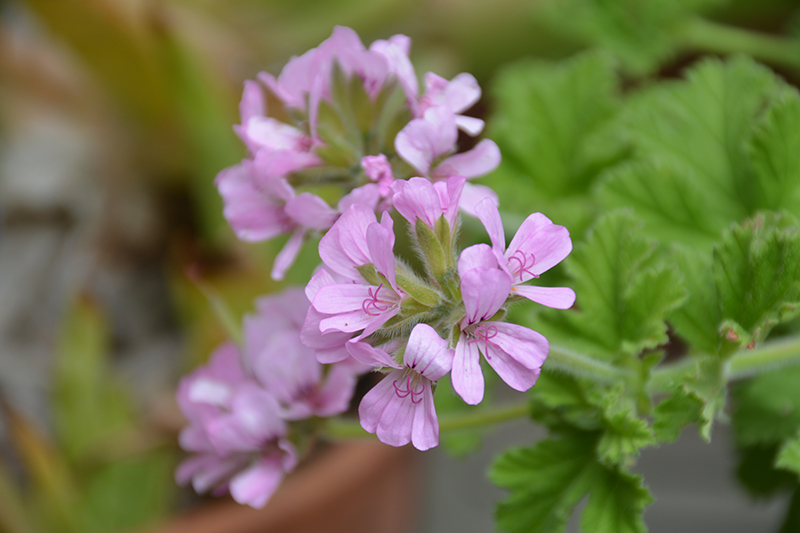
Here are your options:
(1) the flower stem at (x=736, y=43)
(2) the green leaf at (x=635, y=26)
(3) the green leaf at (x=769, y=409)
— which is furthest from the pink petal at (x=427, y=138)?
(1) the flower stem at (x=736, y=43)

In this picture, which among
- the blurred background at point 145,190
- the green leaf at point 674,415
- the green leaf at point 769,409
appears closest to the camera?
the green leaf at point 674,415

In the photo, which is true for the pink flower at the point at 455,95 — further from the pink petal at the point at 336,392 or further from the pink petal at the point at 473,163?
the pink petal at the point at 336,392

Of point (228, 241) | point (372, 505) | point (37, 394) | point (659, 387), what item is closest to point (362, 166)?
point (659, 387)

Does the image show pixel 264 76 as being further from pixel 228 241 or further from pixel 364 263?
pixel 228 241

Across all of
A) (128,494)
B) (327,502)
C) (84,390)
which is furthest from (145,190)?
(327,502)

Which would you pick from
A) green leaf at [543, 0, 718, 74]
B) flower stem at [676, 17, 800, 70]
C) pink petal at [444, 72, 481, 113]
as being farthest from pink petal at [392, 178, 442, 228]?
flower stem at [676, 17, 800, 70]

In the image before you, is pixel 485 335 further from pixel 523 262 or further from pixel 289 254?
pixel 289 254
